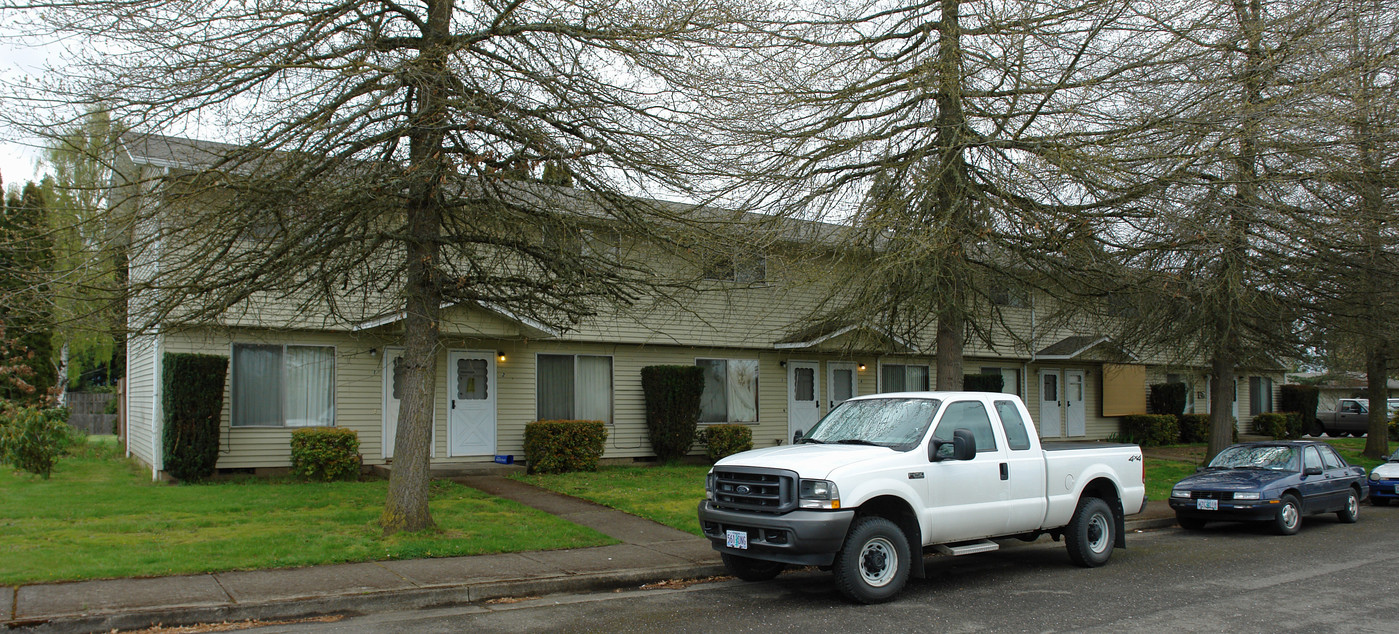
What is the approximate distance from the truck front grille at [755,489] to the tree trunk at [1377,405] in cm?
2051

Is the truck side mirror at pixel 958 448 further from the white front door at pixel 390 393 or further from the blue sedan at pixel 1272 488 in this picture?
the white front door at pixel 390 393

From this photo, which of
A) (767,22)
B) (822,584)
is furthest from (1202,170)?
(822,584)

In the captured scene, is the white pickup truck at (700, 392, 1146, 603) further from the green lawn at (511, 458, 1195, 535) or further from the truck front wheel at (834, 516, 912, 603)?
the green lawn at (511, 458, 1195, 535)

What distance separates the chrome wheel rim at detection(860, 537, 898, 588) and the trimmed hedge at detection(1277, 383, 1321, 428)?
33.6 metres

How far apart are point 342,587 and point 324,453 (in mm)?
7488

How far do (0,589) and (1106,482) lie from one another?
1035 centimetres

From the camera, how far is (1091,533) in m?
9.84

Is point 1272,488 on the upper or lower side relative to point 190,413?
lower

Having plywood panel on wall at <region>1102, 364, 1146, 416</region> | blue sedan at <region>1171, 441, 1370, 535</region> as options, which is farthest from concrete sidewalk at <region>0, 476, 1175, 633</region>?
plywood panel on wall at <region>1102, 364, 1146, 416</region>

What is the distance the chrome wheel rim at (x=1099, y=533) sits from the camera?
32.2ft

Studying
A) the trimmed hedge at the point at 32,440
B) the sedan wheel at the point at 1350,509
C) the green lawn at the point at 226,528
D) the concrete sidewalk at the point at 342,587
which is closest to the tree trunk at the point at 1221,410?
the sedan wheel at the point at 1350,509

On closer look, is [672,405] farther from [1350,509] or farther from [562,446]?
[1350,509]

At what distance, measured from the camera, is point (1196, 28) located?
12.0 m

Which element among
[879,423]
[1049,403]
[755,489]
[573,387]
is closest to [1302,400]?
[1049,403]
